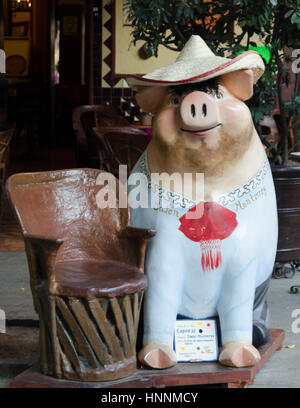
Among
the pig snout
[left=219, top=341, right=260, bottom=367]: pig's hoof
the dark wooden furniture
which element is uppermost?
the pig snout

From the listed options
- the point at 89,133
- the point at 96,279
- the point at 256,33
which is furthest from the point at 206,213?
the point at 89,133

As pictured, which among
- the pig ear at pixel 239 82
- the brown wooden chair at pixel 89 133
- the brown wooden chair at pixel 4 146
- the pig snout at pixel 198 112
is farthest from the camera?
the brown wooden chair at pixel 89 133

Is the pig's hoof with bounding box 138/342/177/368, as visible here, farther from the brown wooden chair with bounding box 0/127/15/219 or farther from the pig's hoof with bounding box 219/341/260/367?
the brown wooden chair with bounding box 0/127/15/219

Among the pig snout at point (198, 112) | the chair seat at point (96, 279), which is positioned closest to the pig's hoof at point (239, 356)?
the chair seat at point (96, 279)

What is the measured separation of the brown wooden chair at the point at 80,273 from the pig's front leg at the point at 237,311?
36cm

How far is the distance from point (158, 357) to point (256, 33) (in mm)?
1995

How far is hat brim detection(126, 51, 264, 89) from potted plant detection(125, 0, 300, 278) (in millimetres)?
941

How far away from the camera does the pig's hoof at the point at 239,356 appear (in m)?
2.76

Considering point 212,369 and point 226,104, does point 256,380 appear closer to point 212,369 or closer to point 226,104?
point 212,369

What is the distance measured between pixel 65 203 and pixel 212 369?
2.87 feet

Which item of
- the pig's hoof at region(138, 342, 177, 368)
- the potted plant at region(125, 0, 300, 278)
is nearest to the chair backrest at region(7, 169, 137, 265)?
the pig's hoof at region(138, 342, 177, 368)

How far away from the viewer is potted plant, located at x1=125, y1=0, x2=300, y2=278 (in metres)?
3.78

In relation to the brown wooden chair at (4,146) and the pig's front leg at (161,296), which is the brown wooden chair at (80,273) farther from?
the brown wooden chair at (4,146)

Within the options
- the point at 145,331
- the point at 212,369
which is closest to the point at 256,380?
the point at 212,369
